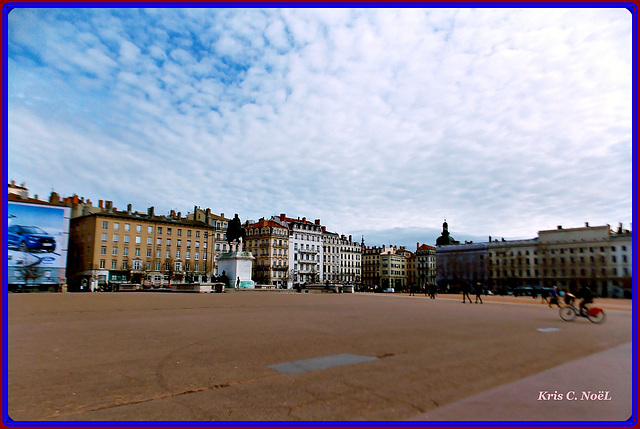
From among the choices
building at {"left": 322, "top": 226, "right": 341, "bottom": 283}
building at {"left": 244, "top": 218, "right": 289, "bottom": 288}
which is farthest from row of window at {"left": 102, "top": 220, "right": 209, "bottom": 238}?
building at {"left": 322, "top": 226, "right": 341, "bottom": 283}

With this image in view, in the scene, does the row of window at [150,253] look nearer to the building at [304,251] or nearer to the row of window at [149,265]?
the row of window at [149,265]

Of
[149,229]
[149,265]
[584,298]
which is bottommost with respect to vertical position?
[584,298]

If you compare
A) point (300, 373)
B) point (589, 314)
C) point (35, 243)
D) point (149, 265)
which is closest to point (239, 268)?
point (35, 243)

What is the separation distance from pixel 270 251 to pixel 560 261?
63.6 m

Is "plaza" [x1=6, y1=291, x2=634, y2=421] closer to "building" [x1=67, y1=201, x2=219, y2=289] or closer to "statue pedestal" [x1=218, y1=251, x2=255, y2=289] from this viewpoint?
"statue pedestal" [x1=218, y1=251, x2=255, y2=289]

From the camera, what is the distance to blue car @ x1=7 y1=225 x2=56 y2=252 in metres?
59.8

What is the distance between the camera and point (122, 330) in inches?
468

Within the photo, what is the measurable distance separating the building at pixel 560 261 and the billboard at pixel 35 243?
71.2 meters

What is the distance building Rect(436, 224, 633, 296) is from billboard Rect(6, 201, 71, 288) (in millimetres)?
71202

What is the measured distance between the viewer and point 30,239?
61719 millimetres

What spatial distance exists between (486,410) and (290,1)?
6.26 metres

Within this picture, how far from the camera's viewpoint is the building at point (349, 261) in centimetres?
12975

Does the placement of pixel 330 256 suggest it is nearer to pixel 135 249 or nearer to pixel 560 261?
pixel 135 249

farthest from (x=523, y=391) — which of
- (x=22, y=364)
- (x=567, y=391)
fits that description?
(x=22, y=364)
